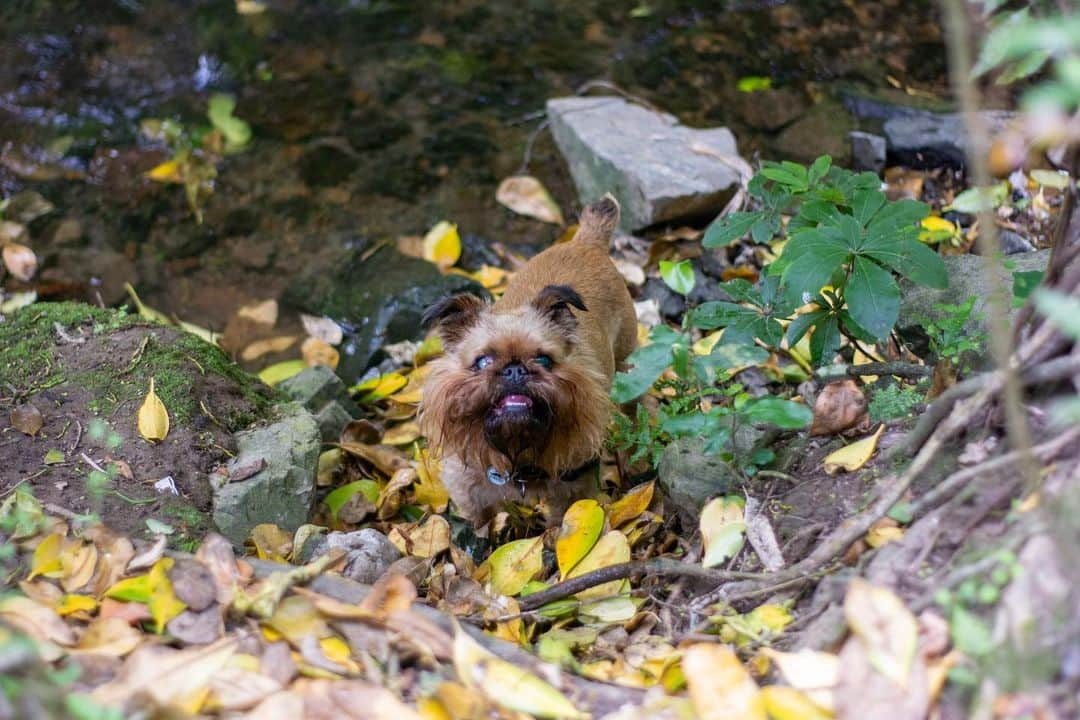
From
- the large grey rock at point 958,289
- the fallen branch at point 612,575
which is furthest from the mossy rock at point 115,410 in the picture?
the large grey rock at point 958,289

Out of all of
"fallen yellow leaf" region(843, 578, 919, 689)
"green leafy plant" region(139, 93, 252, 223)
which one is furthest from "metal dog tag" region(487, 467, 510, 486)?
"green leafy plant" region(139, 93, 252, 223)

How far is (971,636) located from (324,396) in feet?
14.8

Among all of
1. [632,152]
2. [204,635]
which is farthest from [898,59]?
[204,635]

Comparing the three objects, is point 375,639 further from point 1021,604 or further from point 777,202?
point 777,202

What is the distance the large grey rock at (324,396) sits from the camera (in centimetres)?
611

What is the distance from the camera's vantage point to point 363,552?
454cm

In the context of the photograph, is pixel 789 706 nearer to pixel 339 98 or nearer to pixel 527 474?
pixel 527 474

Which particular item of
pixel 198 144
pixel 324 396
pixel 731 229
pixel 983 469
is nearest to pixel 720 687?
pixel 983 469

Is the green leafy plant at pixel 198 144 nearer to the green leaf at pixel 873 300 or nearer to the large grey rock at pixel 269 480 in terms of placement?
the large grey rock at pixel 269 480

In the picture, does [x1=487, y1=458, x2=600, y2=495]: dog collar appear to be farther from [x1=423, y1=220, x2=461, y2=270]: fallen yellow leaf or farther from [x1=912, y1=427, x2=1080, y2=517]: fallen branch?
[x1=423, y1=220, x2=461, y2=270]: fallen yellow leaf

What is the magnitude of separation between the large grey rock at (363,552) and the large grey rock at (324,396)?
1433 millimetres

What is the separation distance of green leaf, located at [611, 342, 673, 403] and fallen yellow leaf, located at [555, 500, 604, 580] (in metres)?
0.84

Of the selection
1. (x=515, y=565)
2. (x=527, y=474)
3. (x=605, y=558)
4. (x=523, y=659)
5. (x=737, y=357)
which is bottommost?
(x=527, y=474)

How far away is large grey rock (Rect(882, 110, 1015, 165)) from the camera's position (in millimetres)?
7859
